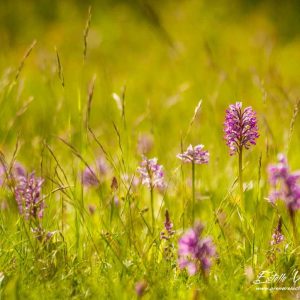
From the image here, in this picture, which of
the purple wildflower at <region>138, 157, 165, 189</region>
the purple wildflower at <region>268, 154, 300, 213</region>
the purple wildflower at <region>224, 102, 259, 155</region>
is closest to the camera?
the purple wildflower at <region>268, 154, 300, 213</region>

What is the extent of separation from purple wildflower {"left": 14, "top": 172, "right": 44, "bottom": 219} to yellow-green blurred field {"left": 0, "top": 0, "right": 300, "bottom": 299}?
4 centimetres

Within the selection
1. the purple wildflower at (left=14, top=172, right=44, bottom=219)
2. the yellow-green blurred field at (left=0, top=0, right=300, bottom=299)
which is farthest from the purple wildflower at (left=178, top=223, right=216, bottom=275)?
the purple wildflower at (left=14, top=172, right=44, bottom=219)

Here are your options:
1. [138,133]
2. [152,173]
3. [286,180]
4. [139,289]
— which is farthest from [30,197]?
[138,133]

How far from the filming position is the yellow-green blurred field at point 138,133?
1887 mm

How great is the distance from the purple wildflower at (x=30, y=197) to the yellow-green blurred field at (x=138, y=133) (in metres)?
0.04

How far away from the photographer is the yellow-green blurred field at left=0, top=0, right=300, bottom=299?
1.89m

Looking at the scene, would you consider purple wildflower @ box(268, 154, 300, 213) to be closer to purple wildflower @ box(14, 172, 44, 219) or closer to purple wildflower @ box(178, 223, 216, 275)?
purple wildflower @ box(178, 223, 216, 275)

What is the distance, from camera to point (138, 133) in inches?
147

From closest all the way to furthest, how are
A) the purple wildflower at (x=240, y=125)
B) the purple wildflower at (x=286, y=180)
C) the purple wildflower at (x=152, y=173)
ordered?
the purple wildflower at (x=286, y=180)
the purple wildflower at (x=240, y=125)
the purple wildflower at (x=152, y=173)

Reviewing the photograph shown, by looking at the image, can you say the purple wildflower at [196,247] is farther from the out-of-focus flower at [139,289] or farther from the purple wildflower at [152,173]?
the purple wildflower at [152,173]

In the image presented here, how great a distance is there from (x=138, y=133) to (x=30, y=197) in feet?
5.63

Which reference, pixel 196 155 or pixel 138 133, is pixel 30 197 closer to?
pixel 196 155

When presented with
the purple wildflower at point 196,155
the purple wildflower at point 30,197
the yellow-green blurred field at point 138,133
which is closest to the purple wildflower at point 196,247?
the yellow-green blurred field at point 138,133

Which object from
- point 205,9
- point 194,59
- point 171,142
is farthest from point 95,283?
point 205,9
